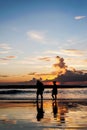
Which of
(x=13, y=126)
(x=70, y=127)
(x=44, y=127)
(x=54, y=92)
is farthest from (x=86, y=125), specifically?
(x=54, y=92)

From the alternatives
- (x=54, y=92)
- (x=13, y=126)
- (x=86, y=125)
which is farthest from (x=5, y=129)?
(x=54, y=92)

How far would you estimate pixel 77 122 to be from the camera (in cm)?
1788

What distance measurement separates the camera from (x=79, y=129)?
15.2 metres

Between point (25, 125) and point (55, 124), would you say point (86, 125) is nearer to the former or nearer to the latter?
point (55, 124)

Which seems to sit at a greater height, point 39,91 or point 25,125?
point 39,91

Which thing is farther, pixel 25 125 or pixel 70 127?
pixel 25 125

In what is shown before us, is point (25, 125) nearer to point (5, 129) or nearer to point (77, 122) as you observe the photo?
point (5, 129)

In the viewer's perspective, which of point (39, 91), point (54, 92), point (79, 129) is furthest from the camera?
point (54, 92)

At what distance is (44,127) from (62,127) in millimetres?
910

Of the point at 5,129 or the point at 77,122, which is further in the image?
the point at 77,122

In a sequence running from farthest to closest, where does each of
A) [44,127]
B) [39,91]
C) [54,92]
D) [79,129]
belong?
1. [54,92]
2. [39,91]
3. [44,127]
4. [79,129]

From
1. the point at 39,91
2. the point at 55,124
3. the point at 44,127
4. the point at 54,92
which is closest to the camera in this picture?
the point at 44,127

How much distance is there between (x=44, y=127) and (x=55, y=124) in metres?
1.32

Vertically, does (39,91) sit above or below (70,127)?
above
